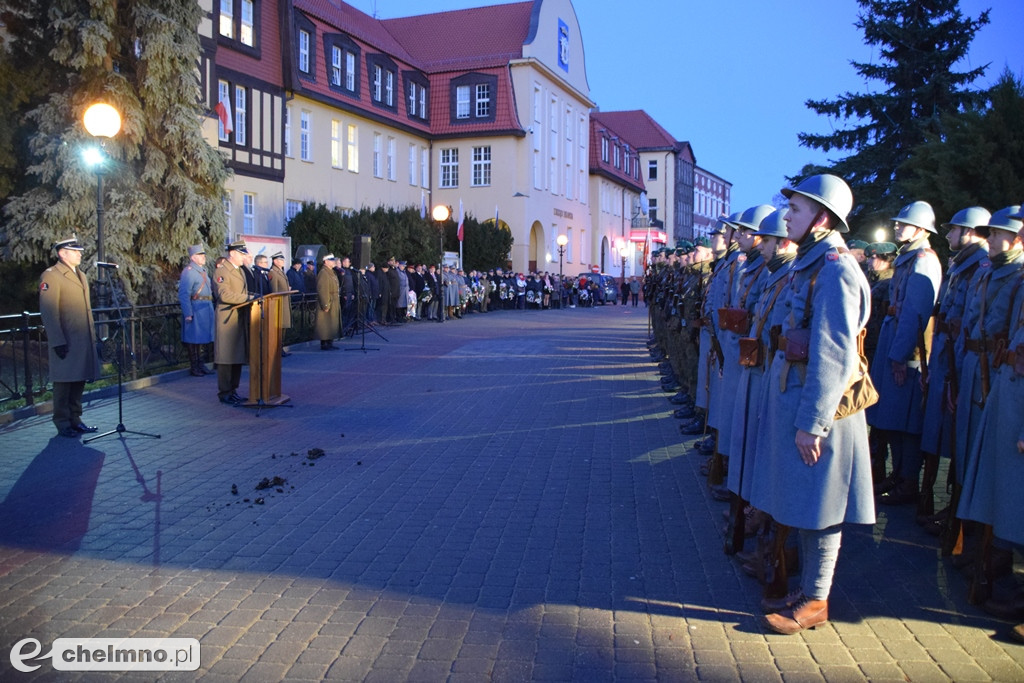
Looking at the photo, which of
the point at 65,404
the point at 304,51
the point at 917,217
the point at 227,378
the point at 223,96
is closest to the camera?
the point at 917,217

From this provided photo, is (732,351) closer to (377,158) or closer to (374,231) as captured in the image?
(374,231)

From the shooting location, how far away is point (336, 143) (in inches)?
1540

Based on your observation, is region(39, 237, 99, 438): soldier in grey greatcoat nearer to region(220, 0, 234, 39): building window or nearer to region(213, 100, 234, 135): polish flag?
region(213, 100, 234, 135): polish flag

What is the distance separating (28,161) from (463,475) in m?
16.5

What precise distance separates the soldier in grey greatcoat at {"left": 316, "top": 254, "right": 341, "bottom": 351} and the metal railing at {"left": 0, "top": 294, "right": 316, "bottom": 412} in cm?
298

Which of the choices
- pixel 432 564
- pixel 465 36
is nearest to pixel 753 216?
pixel 432 564

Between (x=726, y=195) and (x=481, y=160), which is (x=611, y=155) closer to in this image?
(x=481, y=160)

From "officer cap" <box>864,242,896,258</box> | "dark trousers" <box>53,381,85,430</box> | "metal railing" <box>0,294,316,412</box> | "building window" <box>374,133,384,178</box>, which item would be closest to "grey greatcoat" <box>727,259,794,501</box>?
"officer cap" <box>864,242,896,258</box>

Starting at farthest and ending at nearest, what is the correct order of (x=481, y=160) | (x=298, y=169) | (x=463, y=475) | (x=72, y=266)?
(x=481, y=160)
(x=298, y=169)
(x=72, y=266)
(x=463, y=475)

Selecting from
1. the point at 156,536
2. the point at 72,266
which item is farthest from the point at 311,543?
the point at 72,266

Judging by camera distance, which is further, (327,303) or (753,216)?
(327,303)

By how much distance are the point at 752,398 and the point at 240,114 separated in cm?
2944

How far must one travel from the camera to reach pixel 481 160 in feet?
164

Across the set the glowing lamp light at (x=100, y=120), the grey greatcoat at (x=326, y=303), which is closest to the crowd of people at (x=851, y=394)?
the glowing lamp light at (x=100, y=120)
